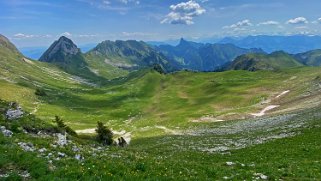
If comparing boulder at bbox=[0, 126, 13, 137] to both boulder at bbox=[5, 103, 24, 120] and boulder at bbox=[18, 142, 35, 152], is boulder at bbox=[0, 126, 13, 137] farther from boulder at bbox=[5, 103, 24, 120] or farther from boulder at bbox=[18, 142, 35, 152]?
boulder at bbox=[5, 103, 24, 120]

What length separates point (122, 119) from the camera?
444 ft

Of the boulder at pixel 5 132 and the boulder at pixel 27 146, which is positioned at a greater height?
the boulder at pixel 5 132

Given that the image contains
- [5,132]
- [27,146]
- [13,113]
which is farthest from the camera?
[13,113]

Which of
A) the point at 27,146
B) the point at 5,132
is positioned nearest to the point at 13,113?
the point at 5,132

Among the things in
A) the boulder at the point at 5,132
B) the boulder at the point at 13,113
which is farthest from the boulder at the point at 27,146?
the boulder at the point at 13,113

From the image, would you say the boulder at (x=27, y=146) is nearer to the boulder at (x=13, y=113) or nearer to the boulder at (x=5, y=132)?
the boulder at (x=5, y=132)

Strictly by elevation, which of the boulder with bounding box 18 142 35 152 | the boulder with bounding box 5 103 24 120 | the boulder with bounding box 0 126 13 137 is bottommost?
the boulder with bounding box 18 142 35 152

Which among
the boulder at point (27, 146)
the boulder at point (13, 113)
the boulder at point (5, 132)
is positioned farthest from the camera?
the boulder at point (13, 113)

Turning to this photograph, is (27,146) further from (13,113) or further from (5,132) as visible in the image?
(13,113)

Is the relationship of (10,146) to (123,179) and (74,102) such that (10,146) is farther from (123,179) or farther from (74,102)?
(74,102)

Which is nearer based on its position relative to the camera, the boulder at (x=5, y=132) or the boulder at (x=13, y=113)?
the boulder at (x=5, y=132)

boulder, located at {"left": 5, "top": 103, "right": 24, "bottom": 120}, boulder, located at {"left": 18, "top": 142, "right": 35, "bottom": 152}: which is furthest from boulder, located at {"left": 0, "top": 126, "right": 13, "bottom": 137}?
boulder, located at {"left": 5, "top": 103, "right": 24, "bottom": 120}

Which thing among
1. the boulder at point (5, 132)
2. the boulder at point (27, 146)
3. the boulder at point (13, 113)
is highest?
the boulder at point (13, 113)

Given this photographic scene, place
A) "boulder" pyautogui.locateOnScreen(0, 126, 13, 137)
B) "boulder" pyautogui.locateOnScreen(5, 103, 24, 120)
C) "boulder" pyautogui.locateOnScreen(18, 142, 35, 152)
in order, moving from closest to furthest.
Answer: "boulder" pyautogui.locateOnScreen(18, 142, 35, 152), "boulder" pyautogui.locateOnScreen(0, 126, 13, 137), "boulder" pyautogui.locateOnScreen(5, 103, 24, 120)
